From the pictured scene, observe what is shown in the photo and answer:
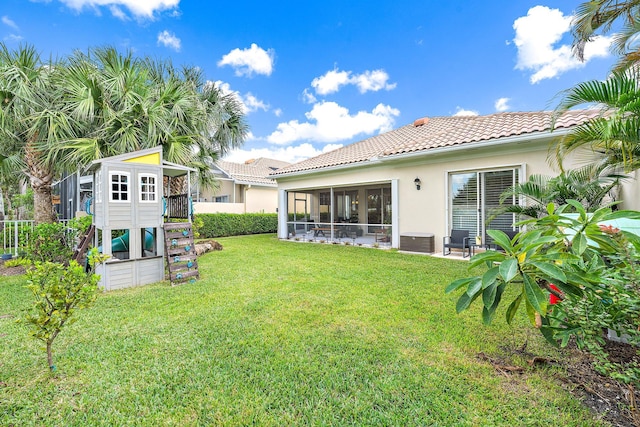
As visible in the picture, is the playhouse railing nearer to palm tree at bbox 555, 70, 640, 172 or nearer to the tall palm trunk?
the tall palm trunk

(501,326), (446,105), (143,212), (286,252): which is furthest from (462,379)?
(446,105)

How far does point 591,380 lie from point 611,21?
721cm

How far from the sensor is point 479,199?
29.2 feet

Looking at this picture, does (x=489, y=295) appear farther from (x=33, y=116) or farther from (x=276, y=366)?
(x=33, y=116)

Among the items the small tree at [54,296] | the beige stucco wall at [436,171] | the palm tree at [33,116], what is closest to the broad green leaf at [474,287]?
the small tree at [54,296]

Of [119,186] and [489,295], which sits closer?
[489,295]

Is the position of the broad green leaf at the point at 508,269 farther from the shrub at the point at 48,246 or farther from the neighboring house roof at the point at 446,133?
the shrub at the point at 48,246

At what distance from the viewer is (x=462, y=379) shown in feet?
8.68

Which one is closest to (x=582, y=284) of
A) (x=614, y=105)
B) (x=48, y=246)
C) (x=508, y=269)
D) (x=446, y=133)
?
(x=508, y=269)

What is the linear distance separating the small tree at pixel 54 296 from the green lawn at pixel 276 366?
0.55m

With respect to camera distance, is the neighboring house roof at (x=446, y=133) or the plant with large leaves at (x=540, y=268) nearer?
the plant with large leaves at (x=540, y=268)

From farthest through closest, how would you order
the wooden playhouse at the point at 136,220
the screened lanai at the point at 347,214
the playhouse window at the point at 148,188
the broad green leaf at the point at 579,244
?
the screened lanai at the point at 347,214
the playhouse window at the point at 148,188
the wooden playhouse at the point at 136,220
the broad green leaf at the point at 579,244

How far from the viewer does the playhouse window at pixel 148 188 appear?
20.5 ft

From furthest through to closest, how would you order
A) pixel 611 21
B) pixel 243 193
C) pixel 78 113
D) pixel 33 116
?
pixel 243 193 < pixel 78 113 < pixel 33 116 < pixel 611 21
